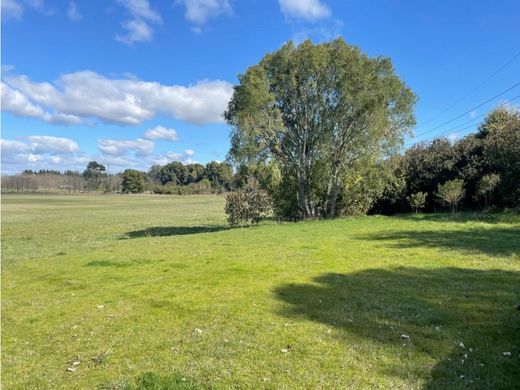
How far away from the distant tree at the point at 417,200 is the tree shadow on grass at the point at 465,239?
34.4 ft

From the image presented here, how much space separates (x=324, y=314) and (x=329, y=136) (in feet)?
66.4

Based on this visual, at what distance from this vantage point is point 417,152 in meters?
30.3

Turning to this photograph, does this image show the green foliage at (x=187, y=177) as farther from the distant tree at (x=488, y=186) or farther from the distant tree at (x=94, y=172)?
the distant tree at (x=488, y=186)

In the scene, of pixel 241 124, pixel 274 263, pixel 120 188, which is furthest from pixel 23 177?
pixel 274 263

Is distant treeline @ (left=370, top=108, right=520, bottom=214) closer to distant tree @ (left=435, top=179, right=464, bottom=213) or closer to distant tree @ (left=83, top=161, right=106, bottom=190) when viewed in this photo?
distant tree @ (left=435, top=179, right=464, bottom=213)

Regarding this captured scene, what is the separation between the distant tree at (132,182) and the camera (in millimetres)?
139000

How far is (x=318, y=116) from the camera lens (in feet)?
82.5

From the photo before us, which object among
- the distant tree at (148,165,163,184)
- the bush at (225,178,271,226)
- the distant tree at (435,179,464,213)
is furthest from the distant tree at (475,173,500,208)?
the distant tree at (148,165,163,184)

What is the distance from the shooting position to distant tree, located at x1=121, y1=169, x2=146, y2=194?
139000 millimetres

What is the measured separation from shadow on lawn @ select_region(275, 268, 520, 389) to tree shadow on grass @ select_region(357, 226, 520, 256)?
3.39m

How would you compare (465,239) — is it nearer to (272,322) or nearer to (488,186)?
(272,322)

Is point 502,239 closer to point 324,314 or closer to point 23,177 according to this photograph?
point 324,314

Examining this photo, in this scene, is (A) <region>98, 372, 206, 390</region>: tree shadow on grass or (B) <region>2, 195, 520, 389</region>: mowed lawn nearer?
(A) <region>98, 372, 206, 390</region>: tree shadow on grass

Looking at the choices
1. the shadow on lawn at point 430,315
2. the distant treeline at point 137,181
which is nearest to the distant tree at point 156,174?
the distant treeline at point 137,181
